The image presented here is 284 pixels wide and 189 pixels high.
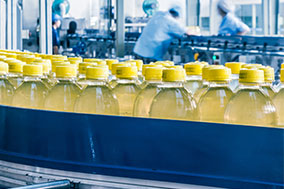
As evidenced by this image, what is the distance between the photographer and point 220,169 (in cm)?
70

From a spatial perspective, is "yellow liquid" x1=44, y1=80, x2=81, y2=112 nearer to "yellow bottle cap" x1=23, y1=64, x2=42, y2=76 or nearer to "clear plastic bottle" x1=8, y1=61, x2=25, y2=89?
"yellow bottle cap" x1=23, y1=64, x2=42, y2=76

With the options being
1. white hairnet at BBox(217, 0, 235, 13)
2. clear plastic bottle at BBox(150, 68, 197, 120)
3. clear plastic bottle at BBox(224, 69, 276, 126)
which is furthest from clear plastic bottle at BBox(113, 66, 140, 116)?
white hairnet at BBox(217, 0, 235, 13)

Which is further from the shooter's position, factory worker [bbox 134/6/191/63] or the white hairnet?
the white hairnet

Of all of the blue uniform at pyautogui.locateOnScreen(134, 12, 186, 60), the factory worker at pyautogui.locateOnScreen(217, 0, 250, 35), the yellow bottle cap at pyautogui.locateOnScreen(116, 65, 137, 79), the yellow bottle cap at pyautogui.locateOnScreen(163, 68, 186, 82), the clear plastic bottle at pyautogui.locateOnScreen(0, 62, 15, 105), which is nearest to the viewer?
the yellow bottle cap at pyautogui.locateOnScreen(163, 68, 186, 82)

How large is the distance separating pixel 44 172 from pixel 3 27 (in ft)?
12.9

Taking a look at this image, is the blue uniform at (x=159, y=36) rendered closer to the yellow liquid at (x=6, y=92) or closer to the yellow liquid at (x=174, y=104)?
the yellow liquid at (x=6, y=92)

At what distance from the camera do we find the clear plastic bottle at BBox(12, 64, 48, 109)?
3.11 ft

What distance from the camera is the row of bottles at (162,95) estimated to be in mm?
763

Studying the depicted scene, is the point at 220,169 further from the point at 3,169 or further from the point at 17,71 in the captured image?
the point at 17,71

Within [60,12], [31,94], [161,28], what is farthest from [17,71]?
[60,12]

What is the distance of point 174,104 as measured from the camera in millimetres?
803

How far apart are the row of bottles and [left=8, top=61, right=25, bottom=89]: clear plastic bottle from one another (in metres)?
0.05

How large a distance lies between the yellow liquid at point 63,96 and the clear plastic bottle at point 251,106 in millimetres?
339

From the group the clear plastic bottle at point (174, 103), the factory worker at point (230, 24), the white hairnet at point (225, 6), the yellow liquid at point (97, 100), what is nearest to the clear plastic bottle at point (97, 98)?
the yellow liquid at point (97, 100)
